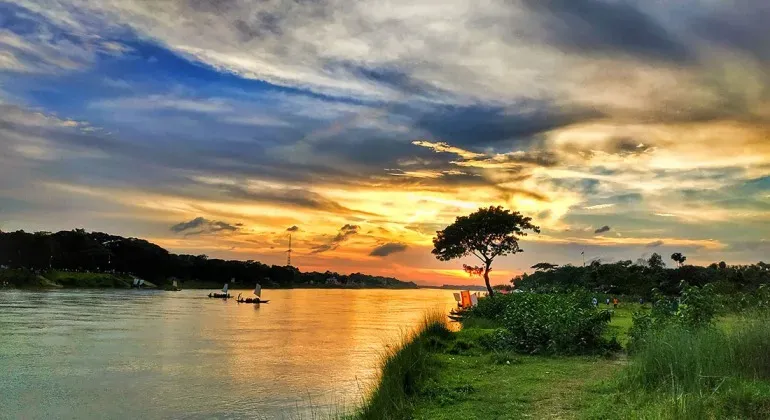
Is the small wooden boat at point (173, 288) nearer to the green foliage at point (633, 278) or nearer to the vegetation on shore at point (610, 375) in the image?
the green foliage at point (633, 278)

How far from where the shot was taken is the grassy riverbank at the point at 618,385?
8.56 metres

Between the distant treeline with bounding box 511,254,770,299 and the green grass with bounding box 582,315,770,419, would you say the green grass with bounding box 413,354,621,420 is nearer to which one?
the green grass with bounding box 582,315,770,419

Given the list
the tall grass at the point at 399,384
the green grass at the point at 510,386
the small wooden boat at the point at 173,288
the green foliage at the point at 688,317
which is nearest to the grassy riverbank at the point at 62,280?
the small wooden boat at the point at 173,288

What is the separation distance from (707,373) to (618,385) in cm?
175

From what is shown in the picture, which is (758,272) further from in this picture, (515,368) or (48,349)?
(48,349)

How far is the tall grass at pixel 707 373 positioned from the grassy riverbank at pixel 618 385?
2 cm

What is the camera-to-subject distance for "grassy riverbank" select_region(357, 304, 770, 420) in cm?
856

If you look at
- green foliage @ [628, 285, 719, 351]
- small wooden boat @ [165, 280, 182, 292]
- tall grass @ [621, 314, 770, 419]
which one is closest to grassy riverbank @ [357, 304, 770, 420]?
tall grass @ [621, 314, 770, 419]

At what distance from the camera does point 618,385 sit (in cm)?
1123

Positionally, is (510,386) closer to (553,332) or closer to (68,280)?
(553,332)

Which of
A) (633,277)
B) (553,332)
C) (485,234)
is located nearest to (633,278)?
(633,277)

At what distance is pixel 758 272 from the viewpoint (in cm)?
3509

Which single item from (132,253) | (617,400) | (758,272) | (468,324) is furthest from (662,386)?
(132,253)

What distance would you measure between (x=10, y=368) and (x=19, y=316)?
24.5 metres
